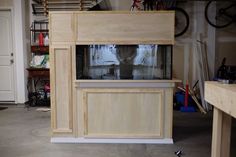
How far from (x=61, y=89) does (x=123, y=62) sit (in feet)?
3.26

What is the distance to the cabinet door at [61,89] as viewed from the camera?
381 centimetres

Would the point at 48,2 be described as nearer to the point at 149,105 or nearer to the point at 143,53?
the point at 143,53

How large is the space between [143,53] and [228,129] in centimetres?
208

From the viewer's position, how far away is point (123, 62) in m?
3.95

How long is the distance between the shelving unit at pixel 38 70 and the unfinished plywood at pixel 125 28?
2832 mm

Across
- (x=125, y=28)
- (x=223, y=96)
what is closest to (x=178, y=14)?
(x=125, y=28)

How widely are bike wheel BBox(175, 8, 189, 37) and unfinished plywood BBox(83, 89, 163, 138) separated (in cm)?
336

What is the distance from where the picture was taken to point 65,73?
12.6ft

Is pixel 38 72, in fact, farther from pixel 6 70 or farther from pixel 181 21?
pixel 181 21

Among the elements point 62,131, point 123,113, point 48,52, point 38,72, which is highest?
point 48,52

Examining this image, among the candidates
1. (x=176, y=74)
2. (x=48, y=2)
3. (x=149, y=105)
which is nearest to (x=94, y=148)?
(x=149, y=105)

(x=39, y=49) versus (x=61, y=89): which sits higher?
(x=39, y=49)

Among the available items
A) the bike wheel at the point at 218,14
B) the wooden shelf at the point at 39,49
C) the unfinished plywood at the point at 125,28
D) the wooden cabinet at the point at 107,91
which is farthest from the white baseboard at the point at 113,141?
the bike wheel at the point at 218,14

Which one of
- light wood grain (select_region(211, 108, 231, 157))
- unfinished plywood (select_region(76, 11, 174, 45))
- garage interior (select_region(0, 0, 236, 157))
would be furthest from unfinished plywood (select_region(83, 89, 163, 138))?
garage interior (select_region(0, 0, 236, 157))
